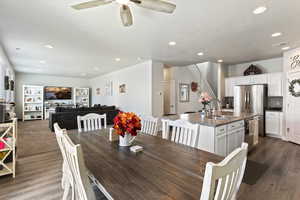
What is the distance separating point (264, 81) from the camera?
4.90 metres

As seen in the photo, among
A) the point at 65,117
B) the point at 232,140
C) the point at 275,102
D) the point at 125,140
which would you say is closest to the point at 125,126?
the point at 125,140

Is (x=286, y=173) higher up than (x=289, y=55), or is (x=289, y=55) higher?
(x=289, y=55)

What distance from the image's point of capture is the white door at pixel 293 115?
390 cm

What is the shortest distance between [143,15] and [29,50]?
393 cm

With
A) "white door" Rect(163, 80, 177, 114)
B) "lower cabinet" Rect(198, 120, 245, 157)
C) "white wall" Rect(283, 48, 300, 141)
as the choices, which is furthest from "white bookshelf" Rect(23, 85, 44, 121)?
"white wall" Rect(283, 48, 300, 141)

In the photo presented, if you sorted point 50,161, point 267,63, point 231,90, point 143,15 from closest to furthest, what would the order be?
point 143,15, point 50,161, point 267,63, point 231,90

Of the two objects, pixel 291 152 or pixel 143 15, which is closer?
pixel 143 15

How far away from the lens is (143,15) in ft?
7.70

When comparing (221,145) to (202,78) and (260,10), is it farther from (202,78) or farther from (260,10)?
(202,78)

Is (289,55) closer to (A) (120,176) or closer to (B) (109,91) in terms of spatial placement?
(A) (120,176)

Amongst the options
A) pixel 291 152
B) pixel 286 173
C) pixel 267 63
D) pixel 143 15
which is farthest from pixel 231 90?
pixel 143 15

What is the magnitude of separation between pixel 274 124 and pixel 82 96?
1048 centimetres

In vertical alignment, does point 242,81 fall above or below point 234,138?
above

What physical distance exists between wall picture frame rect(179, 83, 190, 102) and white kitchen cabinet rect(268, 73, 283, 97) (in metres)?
3.13
